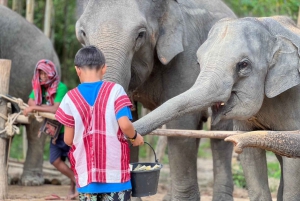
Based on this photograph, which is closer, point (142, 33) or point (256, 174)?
point (256, 174)

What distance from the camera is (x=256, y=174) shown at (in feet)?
21.4

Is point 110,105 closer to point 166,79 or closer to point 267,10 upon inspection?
point 166,79

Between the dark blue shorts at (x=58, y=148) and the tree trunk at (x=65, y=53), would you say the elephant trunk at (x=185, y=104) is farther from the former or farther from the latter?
the tree trunk at (x=65, y=53)

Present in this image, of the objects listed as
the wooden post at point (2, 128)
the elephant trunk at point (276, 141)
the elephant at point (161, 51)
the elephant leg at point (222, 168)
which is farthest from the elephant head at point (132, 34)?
the elephant trunk at point (276, 141)

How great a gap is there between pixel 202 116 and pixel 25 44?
274cm

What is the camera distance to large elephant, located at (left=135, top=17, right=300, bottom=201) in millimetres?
5957

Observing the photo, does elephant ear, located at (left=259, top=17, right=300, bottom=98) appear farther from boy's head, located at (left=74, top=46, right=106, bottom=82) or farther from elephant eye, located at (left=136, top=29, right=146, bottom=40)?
boy's head, located at (left=74, top=46, right=106, bottom=82)

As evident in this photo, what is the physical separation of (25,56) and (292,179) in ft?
14.6

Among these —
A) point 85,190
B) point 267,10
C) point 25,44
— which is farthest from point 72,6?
point 85,190

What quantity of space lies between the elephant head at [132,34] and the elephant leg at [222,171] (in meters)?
1.29

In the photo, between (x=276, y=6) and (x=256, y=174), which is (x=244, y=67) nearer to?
(x=256, y=174)

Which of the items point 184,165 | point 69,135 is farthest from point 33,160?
point 69,135

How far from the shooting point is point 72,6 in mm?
15500

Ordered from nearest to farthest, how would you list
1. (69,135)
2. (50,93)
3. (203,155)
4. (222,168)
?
(69,135)
(222,168)
(50,93)
(203,155)
